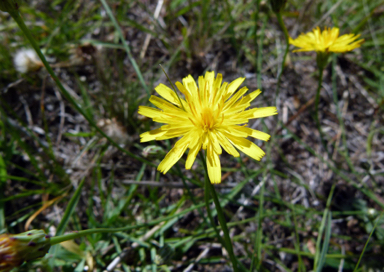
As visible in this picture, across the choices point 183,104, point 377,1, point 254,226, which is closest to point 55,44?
point 183,104

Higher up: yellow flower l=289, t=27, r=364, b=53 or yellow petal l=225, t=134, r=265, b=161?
yellow flower l=289, t=27, r=364, b=53

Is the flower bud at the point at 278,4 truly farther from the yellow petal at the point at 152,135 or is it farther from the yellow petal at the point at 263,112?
the yellow petal at the point at 152,135

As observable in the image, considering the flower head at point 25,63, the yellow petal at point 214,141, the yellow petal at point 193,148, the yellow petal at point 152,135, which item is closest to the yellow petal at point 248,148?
the yellow petal at point 214,141

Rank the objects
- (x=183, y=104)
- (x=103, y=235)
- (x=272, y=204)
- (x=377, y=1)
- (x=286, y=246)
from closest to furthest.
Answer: (x=183, y=104)
(x=103, y=235)
(x=286, y=246)
(x=272, y=204)
(x=377, y=1)

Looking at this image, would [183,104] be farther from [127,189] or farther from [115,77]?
[115,77]

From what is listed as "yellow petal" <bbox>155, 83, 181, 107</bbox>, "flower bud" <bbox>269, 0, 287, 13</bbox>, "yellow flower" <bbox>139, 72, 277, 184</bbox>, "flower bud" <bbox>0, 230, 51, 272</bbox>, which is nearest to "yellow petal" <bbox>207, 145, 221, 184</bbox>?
"yellow flower" <bbox>139, 72, 277, 184</bbox>

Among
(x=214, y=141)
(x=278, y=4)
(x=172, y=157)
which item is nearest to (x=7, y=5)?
(x=172, y=157)

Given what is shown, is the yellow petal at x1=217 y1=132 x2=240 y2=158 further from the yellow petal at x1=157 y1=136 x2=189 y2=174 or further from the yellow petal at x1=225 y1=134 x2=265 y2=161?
the yellow petal at x1=157 y1=136 x2=189 y2=174

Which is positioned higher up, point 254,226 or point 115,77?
point 115,77
